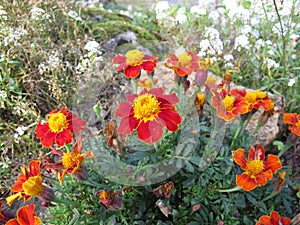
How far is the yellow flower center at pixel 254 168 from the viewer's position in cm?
119

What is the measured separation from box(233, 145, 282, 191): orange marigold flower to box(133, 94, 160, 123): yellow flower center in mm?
336

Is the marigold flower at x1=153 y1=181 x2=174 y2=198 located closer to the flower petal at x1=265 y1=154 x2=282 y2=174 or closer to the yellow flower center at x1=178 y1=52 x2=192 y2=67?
the flower petal at x1=265 y1=154 x2=282 y2=174

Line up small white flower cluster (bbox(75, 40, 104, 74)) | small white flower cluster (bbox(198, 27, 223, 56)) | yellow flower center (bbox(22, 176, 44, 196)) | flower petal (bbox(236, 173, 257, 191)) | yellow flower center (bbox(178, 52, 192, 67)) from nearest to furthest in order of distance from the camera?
yellow flower center (bbox(22, 176, 44, 196))
flower petal (bbox(236, 173, 257, 191))
yellow flower center (bbox(178, 52, 192, 67))
small white flower cluster (bbox(75, 40, 104, 74))
small white flower cluster (bbox(198, 27, 223, 56))

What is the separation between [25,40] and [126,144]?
1178mm

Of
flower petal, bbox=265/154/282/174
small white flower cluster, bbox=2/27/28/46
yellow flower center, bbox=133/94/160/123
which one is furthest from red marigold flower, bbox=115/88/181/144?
small white flower cluster, bbox=2/27/28/46

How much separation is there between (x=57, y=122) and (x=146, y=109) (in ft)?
1.05

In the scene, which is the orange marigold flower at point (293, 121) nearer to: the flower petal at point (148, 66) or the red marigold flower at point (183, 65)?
the red marigold flower at point (183, 65)

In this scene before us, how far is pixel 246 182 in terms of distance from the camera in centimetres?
115

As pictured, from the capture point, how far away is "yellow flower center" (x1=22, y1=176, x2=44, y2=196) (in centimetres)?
102

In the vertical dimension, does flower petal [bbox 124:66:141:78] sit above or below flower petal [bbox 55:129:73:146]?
above

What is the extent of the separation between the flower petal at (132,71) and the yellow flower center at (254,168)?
506 millimetres

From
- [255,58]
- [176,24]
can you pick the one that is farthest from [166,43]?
[255,58]

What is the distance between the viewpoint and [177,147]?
4.21 ft

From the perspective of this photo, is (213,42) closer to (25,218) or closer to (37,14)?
(37,14)
